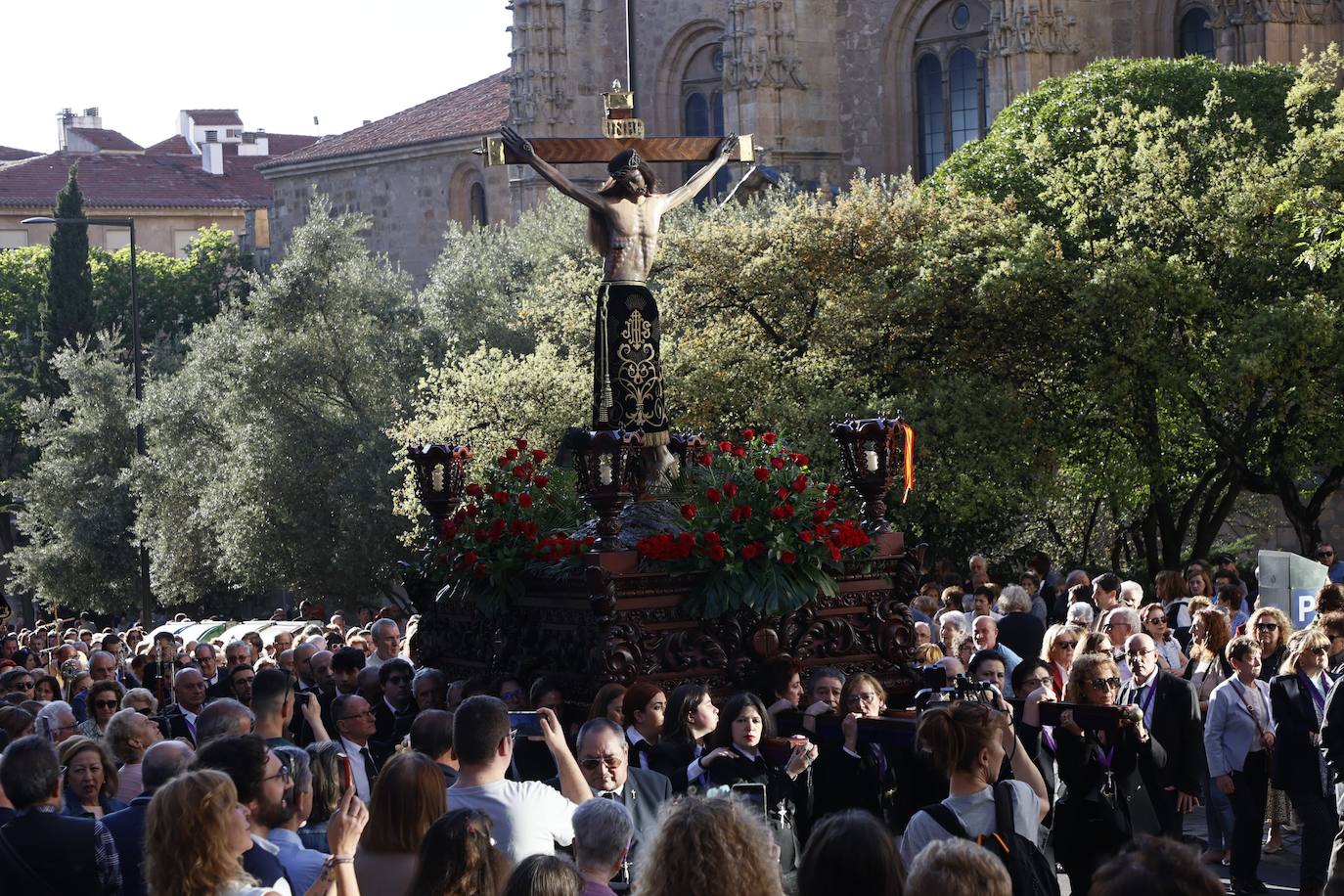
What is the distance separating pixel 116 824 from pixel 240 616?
42.0m

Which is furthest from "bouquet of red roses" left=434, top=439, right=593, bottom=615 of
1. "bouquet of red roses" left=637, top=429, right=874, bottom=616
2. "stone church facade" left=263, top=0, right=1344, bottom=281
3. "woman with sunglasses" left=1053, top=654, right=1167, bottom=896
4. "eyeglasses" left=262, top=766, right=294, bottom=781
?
"stone church facade" left=263, top=0, right=1344, bottom=281

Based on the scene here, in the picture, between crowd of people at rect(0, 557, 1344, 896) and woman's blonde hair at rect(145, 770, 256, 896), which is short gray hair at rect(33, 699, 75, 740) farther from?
woman's blonde hair at rect(145, 770, 256, 896)

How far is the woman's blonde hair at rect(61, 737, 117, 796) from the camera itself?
9.31 meters

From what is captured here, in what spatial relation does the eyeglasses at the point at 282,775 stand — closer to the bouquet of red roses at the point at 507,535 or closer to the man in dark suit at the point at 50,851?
the man in dark suit at the point at 50,851

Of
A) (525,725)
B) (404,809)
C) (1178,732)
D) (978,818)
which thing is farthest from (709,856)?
(1178,732)

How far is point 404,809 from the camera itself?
7508 mm

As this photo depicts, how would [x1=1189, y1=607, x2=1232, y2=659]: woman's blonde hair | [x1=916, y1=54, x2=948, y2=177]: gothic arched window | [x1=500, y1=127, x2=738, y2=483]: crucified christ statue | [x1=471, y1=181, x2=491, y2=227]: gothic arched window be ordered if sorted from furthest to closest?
[x1=471, y1=181, x2=491, y2=227]: gothic arched window, [x1=916, y1=54, x2=948, y2=177]: gothic arched window, [x1=500, y1=127, x2=738, y2=483]: crucified christ statue, [x1=1189, y1=607, x2=1232, y2=659]: woman's blonde hair

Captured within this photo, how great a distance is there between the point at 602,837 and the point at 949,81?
4086 cm

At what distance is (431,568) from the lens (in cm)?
1551

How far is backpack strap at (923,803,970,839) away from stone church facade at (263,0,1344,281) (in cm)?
3144

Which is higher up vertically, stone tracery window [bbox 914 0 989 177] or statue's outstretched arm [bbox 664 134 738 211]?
stone tracery window [bbox 914 0 989 177]

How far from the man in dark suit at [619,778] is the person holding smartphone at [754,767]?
28 cm

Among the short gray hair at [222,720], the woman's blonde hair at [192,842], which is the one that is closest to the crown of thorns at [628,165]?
the short gray hair at [222,720]

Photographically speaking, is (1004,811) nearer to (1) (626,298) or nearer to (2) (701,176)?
(1) (626,298)
